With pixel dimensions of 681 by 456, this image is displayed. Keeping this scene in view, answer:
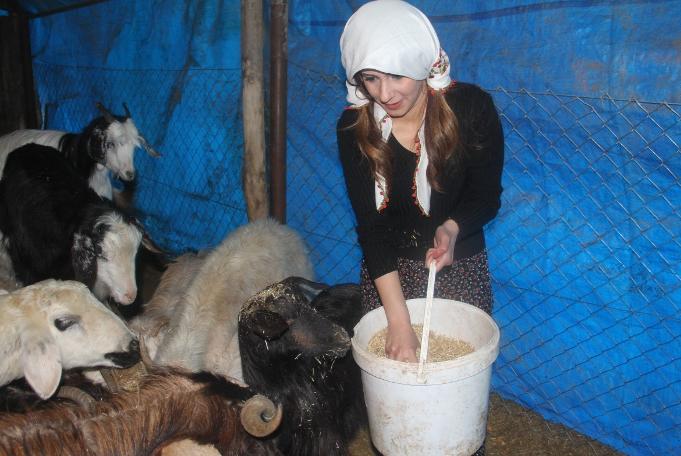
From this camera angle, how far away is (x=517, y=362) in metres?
3.77

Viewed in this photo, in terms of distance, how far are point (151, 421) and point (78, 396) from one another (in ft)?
1.09

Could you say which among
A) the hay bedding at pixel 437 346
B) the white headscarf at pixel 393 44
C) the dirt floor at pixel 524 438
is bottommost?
the dirt floor at pixel 524 438

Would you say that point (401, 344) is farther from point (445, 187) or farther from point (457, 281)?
point (445, 187)

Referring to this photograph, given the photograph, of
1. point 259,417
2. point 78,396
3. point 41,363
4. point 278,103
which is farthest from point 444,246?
point 278,103

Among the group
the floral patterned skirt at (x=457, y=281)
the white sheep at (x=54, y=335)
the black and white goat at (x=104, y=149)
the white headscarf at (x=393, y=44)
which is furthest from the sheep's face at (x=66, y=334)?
the black and white goat at (x=104, y=149)

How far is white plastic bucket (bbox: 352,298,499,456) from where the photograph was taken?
1.94m

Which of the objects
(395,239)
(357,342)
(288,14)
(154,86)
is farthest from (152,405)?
(154,86)

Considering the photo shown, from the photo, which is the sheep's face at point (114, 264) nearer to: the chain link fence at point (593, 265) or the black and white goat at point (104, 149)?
the black and white goat at point (104, 149)

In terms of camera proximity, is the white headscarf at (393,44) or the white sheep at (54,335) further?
the white sheep at (54,335)

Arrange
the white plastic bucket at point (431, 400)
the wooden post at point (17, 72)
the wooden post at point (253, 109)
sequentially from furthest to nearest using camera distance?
the wooden post at point (17, 72) → the wooden post at point (253, 109) → the white plastic bucket at point (431, 400)

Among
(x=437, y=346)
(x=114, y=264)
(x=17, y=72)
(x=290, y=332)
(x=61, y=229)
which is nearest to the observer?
(x=437, y=346)

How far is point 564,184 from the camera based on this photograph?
3.23 meters

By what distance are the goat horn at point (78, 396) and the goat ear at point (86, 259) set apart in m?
1.75

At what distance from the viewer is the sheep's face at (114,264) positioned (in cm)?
406
